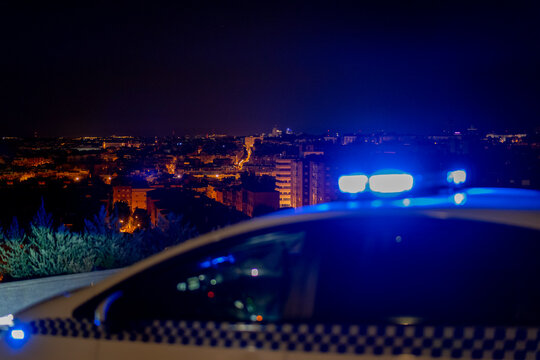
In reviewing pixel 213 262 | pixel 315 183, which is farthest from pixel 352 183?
pixel 315 183

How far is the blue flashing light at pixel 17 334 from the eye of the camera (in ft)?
7.36

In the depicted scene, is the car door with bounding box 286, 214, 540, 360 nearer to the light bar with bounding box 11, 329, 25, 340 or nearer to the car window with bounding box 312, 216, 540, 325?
the car window with bounding box 312, 216, 540, 325

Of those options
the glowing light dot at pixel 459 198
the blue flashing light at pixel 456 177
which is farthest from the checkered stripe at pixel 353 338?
the blue flashing light at pixel 456 177

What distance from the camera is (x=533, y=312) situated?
1788 mm

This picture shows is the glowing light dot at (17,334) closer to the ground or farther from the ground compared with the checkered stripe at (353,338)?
closer to the ground

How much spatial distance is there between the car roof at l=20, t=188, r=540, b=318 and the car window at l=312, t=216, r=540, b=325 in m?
0.04

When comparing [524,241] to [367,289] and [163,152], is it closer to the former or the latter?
[367,289]

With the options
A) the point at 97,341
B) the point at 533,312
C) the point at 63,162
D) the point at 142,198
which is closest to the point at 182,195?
the point at 142,198

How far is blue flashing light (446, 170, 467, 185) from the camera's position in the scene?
2592 mm

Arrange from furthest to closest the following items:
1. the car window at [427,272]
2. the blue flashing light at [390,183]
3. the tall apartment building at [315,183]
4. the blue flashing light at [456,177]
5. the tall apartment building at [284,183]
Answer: the tall apartment building at [284,183]
the tall apartment building at [315,183]
the blue flashing light at [456,177]
the blue flashing light at [390,183]
the car window at [427,272]

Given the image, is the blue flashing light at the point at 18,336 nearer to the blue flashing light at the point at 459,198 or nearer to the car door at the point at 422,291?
the car door at the point at 422,291

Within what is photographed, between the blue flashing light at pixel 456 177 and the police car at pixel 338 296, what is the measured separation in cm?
28

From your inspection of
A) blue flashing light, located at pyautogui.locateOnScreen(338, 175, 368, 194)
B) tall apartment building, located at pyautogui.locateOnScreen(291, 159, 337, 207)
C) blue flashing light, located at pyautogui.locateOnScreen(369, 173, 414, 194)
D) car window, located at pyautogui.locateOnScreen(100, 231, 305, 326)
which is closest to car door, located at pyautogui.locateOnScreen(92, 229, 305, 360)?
car window, located at pyautogui.locateOnScreen(100, 231, 305, 326)

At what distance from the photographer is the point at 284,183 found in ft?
28.0
